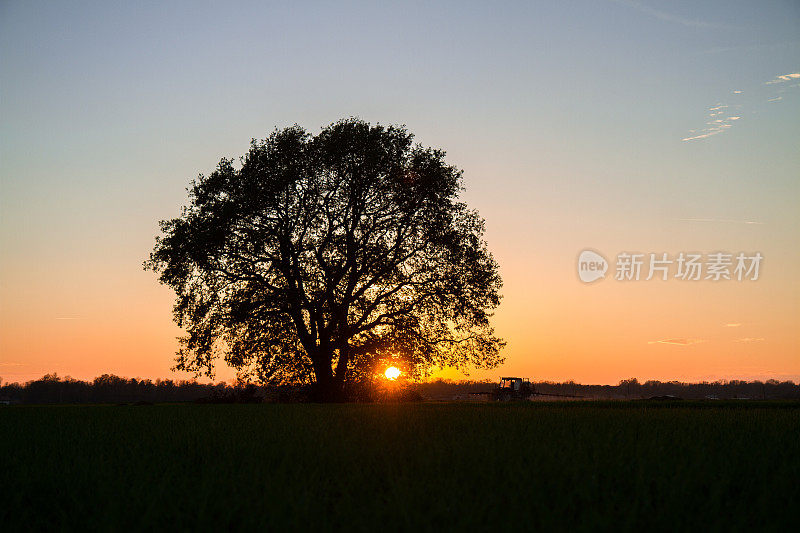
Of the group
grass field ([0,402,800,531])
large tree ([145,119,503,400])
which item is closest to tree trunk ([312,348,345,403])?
large tree ([145,119,503,400])

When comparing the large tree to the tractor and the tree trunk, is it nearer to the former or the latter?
the tree trunk

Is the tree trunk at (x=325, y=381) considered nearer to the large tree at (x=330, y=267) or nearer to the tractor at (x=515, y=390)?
the large tree at (x=330, y=267)

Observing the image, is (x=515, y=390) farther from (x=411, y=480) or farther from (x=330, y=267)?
(x=411, y=480)

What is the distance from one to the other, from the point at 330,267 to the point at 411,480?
27.4 m

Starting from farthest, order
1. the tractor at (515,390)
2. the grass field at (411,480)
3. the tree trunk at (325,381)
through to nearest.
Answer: the tractor at (515,390), the tree trunk at (325,381), the grass field at (411,480)

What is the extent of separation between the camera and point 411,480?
5.96 m

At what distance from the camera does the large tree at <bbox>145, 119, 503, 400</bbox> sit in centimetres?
3316

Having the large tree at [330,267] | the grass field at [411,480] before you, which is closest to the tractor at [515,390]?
the large tree at [330,267]

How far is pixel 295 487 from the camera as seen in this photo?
5.64 m

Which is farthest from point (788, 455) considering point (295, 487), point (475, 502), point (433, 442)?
point (295, 487)

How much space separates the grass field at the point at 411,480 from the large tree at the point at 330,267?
75.8 feet

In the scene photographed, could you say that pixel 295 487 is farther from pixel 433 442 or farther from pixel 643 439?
pixel 643 439

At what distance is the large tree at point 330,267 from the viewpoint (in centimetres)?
3316

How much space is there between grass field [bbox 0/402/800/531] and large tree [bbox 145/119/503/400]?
23115mm
